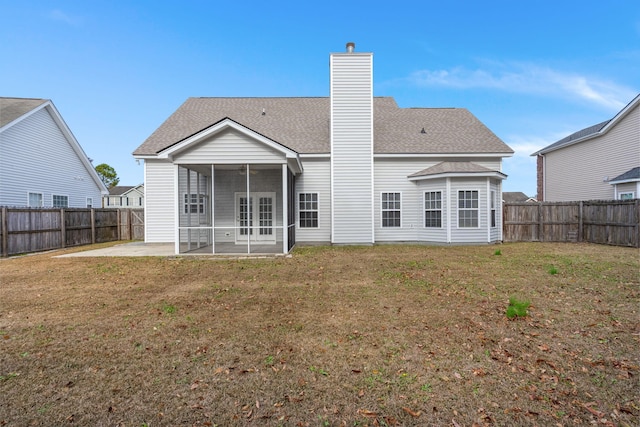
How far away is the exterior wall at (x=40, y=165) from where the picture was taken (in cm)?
1558

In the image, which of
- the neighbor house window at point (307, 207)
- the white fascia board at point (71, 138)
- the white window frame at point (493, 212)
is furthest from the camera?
the white fascia board at point (71, 138)

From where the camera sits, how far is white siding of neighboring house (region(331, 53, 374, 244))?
14.7m

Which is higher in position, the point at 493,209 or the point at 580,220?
the point at 493,209

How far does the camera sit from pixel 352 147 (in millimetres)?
14977

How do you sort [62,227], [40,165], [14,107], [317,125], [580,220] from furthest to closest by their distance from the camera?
[40,165] → [317,125] → [14,107] → [580,220] → [62,227]

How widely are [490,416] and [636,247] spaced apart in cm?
1515

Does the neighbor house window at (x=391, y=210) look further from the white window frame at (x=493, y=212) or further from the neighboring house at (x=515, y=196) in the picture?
the neighboring house at (x=515, y=196)

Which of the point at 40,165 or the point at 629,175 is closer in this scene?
the point at 629,175

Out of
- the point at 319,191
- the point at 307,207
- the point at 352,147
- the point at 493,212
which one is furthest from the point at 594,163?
the point at 307,207

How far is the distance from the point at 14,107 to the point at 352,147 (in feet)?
59.3

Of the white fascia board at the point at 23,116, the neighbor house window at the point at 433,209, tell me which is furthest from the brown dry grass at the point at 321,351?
the white fascia board at the point at 23,116

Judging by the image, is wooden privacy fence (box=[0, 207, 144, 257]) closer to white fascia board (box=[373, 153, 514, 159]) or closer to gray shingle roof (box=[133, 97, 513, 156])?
gray shingle roof (box=[133, 97, 513, 156])

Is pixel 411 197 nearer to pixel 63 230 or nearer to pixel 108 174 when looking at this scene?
pixel 63 230

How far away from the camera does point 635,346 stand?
403 centimetres
